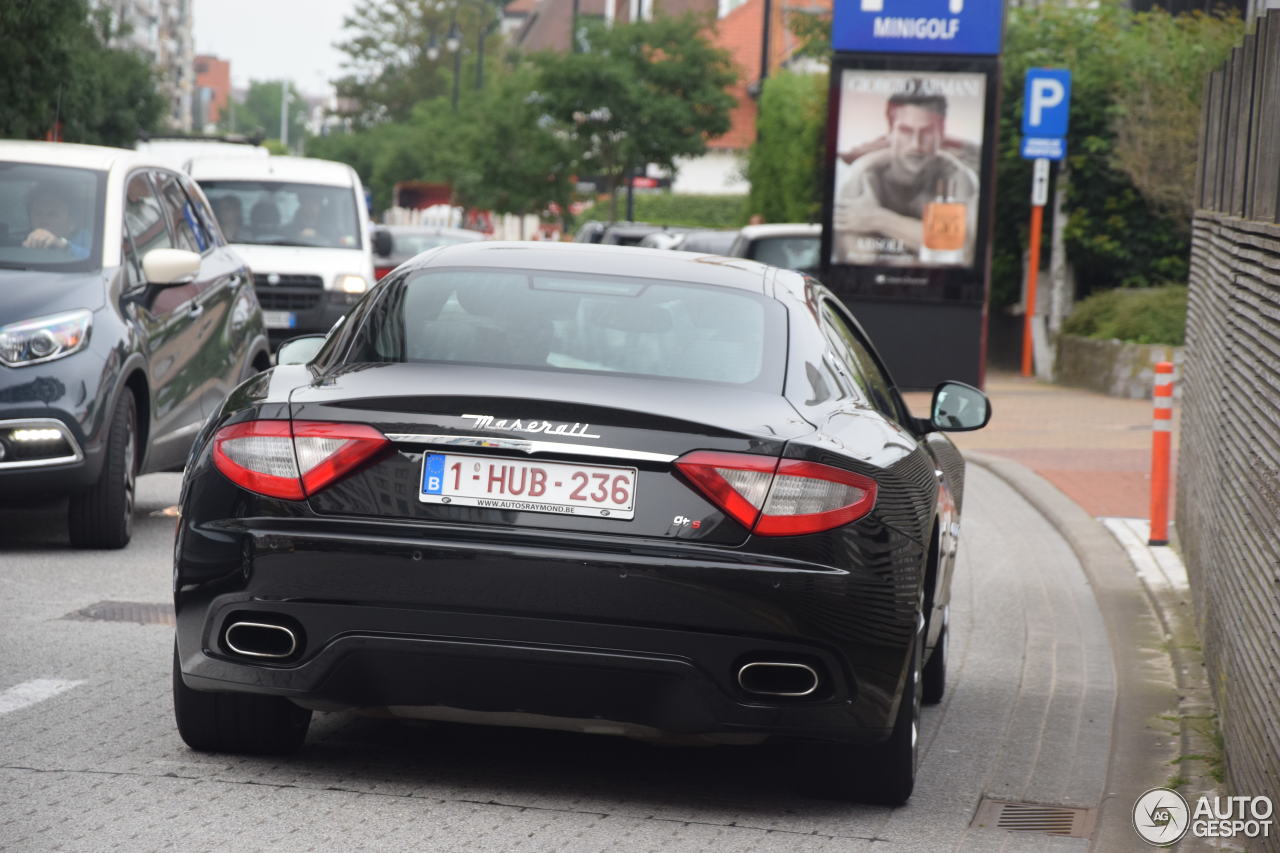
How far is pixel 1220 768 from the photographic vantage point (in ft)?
20.1

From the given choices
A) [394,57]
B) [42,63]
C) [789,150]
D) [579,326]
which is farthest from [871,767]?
[394,57]

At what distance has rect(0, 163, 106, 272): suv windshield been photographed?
9.44 metres

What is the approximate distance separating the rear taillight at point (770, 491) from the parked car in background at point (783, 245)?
17.4 m

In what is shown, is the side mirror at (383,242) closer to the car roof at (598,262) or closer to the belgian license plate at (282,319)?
the belgian license plate at (282,319)

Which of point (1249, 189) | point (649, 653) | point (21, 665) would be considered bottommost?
point (21, 665)

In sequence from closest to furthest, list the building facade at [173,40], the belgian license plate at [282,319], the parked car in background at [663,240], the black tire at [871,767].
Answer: the black tire at [871,767]
the belgian license plate at [282,319]
the parked car in background at [663,240]
the building facade at [173,40]

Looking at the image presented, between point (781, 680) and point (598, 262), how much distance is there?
1481mm

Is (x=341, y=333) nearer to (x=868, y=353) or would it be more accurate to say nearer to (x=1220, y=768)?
(x=868, y=353)

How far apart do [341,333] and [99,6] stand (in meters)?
17.1

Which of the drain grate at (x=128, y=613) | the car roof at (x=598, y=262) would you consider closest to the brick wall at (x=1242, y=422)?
the car roof at (x=598, y=262)

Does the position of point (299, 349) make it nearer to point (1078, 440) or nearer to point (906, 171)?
point (1078, 440)

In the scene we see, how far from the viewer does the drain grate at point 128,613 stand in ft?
25.4

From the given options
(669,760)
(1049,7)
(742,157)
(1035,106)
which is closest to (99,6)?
(1035,106)

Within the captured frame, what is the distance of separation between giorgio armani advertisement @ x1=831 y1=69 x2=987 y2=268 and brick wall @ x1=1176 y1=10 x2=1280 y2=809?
39.0 ft
